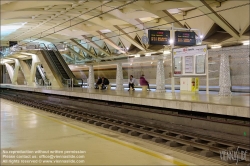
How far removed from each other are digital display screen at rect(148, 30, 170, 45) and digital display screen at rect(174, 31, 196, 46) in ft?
1.82

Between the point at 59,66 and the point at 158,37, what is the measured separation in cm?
1570

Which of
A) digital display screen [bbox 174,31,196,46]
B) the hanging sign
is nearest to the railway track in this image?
the hanging sign

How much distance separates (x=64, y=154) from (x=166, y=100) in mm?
4586

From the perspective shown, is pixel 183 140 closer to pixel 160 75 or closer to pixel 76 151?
pixel 76 151

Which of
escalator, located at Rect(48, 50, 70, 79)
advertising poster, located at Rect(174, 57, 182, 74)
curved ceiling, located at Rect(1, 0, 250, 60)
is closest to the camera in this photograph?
advertising poster, located at Rect(174, 57, 182, 74)

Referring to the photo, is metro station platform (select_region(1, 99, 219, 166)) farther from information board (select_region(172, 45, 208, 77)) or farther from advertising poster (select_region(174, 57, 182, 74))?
advertising poster (select_region(174, 57, 182, 74))

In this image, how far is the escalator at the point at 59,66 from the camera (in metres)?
26.7

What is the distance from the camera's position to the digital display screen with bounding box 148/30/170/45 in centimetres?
1414

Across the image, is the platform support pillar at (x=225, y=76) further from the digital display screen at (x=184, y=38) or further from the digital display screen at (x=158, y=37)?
the digital display screen at (x=158, y=37)

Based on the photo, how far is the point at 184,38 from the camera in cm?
1458

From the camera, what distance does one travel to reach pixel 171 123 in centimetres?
891

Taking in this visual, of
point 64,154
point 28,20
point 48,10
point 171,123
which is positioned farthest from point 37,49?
point 64,154

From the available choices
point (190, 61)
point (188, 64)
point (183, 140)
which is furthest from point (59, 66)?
point (183, 140)

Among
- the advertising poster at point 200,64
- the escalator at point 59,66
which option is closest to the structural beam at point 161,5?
the escalator at point 59,66
